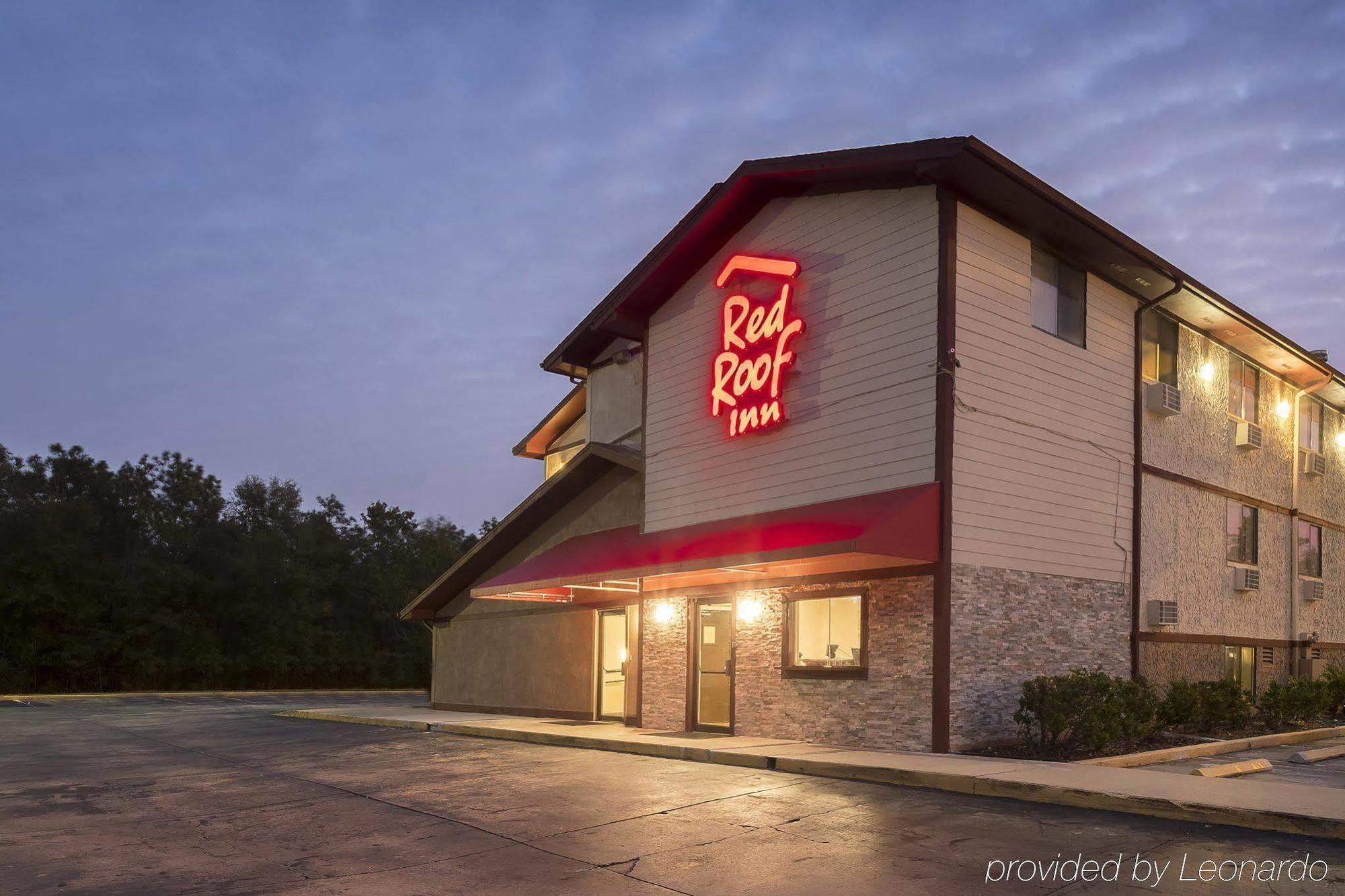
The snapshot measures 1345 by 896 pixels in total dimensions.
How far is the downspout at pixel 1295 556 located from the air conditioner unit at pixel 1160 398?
22.2 feet

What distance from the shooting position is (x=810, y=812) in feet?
32.6

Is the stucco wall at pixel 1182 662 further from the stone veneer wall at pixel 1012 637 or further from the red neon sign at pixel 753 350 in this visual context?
the red neon sign at pixel 753 350

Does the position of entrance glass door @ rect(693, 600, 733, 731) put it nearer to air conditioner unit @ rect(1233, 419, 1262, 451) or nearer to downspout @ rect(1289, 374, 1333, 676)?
air conditioner unit @ rect(1233, 419, 1262, 451)

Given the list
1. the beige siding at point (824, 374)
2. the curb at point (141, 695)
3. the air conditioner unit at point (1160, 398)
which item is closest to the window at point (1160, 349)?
the air conditioner unit at point (1160, 398)

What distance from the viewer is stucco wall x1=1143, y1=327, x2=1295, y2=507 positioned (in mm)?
18750

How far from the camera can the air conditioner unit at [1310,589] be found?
75.7 ft

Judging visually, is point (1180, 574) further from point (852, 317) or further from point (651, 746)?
point (651, 746)

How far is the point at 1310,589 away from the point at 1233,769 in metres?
12.7

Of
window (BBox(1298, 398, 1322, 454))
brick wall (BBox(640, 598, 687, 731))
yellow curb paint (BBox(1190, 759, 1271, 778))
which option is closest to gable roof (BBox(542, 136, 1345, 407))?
window (BBox(1298, 398, 1322, 454))

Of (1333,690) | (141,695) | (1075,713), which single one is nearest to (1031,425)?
(1075,713)

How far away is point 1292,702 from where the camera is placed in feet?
62.0

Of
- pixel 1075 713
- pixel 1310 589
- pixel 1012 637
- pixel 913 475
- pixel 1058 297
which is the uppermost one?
pixel 1058 297

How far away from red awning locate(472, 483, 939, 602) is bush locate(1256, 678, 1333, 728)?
8.52 meters

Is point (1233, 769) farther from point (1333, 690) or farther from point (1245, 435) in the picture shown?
point (1333, 690)
